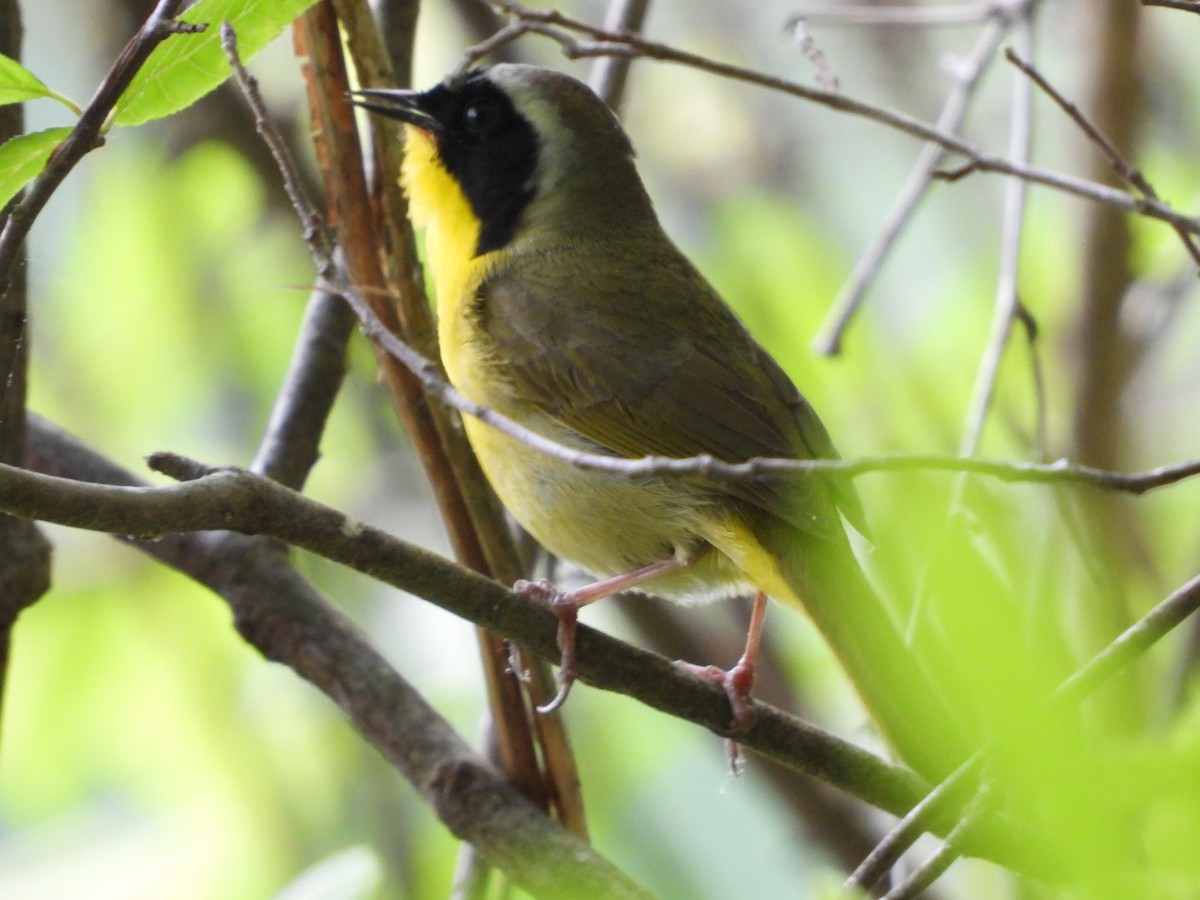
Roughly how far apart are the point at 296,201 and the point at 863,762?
115 cm

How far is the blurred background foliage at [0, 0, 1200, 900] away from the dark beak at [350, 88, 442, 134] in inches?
29.8

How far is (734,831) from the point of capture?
15.4ft

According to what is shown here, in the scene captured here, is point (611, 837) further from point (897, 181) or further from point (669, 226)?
point (897, 181)

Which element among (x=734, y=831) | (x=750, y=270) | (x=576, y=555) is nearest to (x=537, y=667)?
(x=576, y=555)

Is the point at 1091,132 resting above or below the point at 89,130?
below

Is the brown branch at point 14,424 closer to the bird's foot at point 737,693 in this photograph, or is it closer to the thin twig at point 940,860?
the bird's foot at point 737,693

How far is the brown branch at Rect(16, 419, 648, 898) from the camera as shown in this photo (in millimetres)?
2322

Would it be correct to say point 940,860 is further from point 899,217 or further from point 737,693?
point 899,217

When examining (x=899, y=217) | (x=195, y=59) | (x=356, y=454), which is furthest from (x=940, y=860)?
(x=356, y=454)

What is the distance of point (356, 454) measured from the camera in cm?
462

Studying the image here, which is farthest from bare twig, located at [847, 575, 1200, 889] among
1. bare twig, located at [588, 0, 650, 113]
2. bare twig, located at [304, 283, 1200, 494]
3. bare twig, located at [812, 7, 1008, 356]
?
bare twig, located at [588, 0, 650, 113]

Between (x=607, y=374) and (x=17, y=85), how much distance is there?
1379 millimetres

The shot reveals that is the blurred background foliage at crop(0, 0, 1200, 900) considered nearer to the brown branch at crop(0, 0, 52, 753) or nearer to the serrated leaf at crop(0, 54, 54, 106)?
the brown branch at crop(0, 0, 52, 753)

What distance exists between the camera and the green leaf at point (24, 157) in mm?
1567
